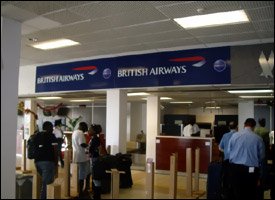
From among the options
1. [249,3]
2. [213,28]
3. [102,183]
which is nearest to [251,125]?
[213,28]

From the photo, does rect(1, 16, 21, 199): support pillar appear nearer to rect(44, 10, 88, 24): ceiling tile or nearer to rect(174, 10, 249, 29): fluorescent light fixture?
rect(44, 10, 88, 24): ceiling tile

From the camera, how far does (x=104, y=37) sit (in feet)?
17.9

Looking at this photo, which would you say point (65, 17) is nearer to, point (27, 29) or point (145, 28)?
point (27, 29)

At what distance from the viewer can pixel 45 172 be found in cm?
520

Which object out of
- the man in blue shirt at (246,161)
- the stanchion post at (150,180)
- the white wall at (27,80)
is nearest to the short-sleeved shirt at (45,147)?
the stanchion post at (150,180)

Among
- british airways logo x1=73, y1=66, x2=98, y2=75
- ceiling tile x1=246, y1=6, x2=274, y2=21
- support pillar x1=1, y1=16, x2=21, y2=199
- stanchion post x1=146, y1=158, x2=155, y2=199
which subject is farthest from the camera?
british airways logo x1=73, y1=66, x2=98, y2=75

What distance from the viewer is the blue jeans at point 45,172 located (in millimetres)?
5176

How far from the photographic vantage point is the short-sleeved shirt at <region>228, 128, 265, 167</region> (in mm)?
4578

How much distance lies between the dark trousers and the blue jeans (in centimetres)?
294

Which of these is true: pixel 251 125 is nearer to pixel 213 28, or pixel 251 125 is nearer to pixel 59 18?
pixel 213 28

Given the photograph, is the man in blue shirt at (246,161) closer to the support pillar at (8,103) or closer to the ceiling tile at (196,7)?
the ceiling tile at (196,7)

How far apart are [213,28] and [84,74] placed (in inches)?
139

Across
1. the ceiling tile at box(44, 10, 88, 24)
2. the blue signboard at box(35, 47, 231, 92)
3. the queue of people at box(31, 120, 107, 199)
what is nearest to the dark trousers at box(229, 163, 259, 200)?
the blue signboard at box(35, 47, 231, 92)

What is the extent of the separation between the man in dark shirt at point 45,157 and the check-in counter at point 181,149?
3.96m
